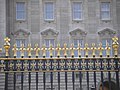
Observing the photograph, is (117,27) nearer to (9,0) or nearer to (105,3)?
(105,3)

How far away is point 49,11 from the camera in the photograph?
1368 inches

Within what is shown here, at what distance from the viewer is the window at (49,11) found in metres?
34.6

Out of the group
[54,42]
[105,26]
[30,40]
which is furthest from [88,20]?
[30,40]

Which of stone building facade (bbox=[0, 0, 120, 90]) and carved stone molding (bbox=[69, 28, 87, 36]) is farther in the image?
carved stone molding (bbox=[69, 28, 87, 36])

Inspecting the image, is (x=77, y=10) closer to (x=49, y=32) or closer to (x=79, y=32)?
(x=79, y=32)

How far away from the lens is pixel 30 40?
33781 millimetres

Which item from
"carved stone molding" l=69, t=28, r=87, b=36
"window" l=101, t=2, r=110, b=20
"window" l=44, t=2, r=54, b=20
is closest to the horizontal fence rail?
"carved stone molding" l=69, t=28, r=87, b=36

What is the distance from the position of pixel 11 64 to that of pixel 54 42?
25.2m

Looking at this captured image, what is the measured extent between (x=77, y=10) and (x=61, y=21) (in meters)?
2.15

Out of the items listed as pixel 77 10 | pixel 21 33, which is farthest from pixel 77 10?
pixel 21 33

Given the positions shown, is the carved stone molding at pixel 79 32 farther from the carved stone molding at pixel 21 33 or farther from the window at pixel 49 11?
the carved stone molding at pixel 21 33

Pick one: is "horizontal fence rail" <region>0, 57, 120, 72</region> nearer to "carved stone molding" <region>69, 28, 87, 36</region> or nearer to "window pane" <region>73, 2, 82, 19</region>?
"carved stone molding" <region>69, 28, 87, 36</region>

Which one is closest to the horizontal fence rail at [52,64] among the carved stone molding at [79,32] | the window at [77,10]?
the carved stone molding at [79,32]

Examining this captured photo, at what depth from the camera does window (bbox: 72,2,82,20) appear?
34781 mm
